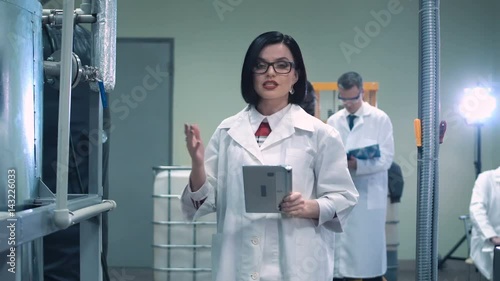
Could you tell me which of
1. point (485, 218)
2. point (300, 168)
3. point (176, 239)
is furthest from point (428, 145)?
point (176, 239)

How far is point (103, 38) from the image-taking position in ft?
4.02

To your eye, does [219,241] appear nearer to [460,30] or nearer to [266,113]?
[266,113]

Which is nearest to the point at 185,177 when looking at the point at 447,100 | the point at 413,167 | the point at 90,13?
the point at 90,13

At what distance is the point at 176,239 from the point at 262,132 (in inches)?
65.9

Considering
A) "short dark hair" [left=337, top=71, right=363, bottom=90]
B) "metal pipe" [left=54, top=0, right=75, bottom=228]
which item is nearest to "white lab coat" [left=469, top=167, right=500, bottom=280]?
"short dark hair" [left=337, top=71, right=363, bottom=90]

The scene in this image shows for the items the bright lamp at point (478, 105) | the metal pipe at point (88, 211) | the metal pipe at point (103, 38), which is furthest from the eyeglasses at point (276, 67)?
the bright lamp at point (478, 105)

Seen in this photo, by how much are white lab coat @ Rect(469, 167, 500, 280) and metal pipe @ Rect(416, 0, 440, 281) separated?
146 centimetres

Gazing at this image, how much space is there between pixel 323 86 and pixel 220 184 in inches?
91.8

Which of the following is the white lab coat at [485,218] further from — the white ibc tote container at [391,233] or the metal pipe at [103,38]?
the metal pipe at [103,38]

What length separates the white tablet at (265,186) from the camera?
1229 mm

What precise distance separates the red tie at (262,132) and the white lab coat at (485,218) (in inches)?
65.8

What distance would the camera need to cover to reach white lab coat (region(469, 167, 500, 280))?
2.56m

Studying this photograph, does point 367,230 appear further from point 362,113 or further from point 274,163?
point 274,163

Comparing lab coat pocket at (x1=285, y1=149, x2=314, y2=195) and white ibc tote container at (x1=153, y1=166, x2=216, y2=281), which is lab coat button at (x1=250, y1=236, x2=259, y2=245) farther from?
white ibc tote container at (x1=153, y1=166, x2=216, y2=281)
